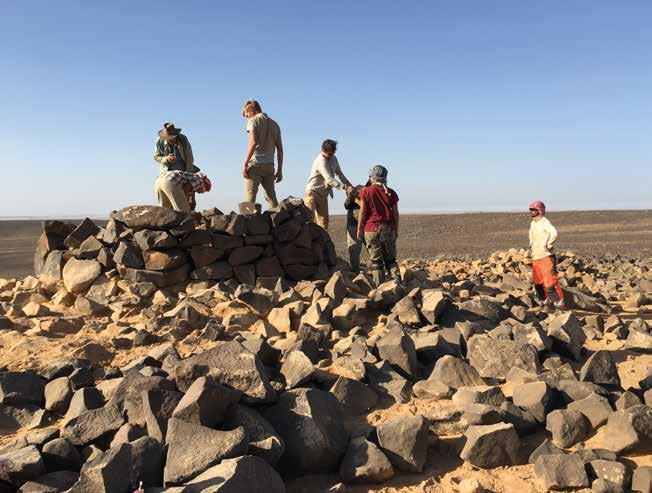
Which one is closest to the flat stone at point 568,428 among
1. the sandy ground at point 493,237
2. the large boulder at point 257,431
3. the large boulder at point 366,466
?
the large boulder at point 366,466

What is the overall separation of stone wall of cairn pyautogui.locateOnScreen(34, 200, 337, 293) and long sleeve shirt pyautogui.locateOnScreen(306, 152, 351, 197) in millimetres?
566

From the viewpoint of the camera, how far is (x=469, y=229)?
3681 centimetres

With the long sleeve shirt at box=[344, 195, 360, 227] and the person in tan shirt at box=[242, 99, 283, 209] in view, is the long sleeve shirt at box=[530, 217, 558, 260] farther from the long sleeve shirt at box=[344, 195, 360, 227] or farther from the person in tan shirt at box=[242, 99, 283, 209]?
the person in tan shirt at box=[242, 99, 283, 209]

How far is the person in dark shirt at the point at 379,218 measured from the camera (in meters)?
7.58

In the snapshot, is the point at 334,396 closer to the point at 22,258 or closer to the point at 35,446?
the point at 35,446

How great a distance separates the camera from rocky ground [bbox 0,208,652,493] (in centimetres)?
335

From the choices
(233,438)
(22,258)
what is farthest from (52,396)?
(22,258)

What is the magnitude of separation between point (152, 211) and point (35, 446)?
476 cm

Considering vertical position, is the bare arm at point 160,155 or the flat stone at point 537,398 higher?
the bare arm at point 160,155

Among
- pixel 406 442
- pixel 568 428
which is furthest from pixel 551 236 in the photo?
pixel 406 442

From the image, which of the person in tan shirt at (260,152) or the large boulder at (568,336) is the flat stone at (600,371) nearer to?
the large boulder at (568,336)

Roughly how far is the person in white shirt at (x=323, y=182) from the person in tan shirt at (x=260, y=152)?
0.60 m

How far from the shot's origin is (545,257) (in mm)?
8148

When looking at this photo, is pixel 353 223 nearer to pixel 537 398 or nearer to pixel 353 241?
pixel 353 241
